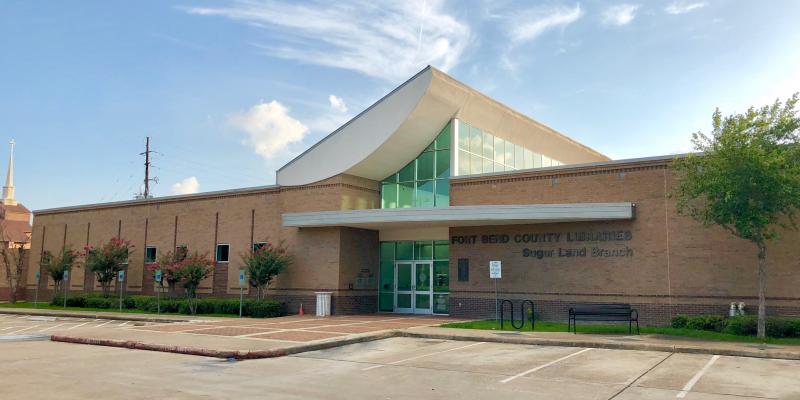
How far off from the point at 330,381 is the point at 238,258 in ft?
68.7

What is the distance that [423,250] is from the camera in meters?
29.0

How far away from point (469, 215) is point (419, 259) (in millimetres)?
5852

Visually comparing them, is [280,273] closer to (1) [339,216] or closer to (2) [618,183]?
(1) [339,216]

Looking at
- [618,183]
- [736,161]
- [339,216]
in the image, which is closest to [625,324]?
[618,183]

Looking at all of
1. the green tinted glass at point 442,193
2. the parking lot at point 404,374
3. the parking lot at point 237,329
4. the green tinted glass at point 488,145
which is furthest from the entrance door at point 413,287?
the parking lot at point 404,374

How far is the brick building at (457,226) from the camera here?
2197 cm

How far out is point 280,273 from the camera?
29.6m

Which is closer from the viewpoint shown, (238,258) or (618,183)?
(618,183)

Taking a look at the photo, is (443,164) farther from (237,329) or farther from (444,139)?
(237,329)

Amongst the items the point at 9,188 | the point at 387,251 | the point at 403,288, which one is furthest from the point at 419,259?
the point at 9,188

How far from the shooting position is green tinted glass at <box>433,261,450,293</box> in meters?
28.2

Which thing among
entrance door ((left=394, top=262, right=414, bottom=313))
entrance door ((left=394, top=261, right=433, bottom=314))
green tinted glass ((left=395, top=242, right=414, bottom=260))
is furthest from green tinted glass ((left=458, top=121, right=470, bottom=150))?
entrance door ((left=394, top=262, right=414, bottom=313))

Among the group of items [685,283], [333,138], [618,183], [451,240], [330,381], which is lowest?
[330,381]

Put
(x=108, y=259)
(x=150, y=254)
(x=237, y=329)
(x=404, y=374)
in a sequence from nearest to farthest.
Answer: (x=404, y=374) → (x=237, y=329) → (x=108, y=259) → (x=150, y=254)
